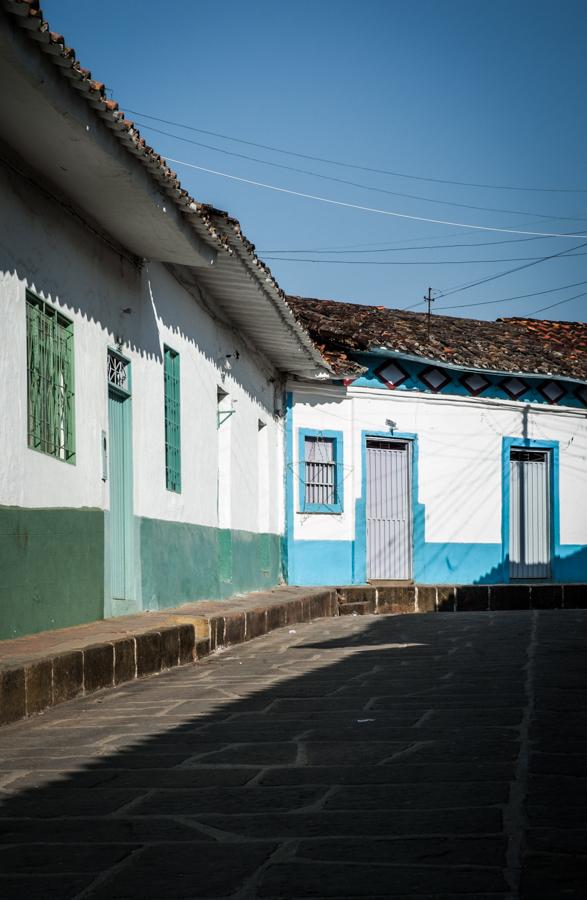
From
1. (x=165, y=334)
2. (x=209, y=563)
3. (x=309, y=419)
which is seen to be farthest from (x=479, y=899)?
(x=309, y=419)

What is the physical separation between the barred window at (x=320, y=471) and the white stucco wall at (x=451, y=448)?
0.67 ft

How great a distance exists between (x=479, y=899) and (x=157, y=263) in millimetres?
9101

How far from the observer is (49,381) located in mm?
8508

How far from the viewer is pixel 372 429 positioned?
62.2 ft

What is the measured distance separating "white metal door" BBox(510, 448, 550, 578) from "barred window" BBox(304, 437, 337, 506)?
3560mm

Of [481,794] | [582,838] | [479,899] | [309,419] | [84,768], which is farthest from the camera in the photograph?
[309,419]

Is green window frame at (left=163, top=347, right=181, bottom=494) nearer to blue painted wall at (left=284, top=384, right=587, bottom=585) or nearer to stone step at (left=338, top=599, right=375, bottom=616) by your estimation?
stone step at (left=338, top=599, right=375, bottom=616)

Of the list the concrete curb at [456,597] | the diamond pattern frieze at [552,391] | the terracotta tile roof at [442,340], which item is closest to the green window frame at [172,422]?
the concrete curb at [456,597]

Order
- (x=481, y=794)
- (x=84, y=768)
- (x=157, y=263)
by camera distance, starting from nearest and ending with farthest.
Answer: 1. (x=481, y=794)
2. (x=84, y=768)
3. (x=157, y=263)

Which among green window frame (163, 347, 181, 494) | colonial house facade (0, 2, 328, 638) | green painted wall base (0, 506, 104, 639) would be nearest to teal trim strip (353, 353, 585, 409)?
colonial house facade (0, 2, 328, 638)

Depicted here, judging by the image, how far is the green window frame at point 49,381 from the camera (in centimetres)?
812

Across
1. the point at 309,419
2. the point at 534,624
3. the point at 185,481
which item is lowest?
the point at 534,624

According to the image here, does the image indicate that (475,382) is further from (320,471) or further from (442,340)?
(320,471)

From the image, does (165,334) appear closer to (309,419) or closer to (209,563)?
(209,563)
